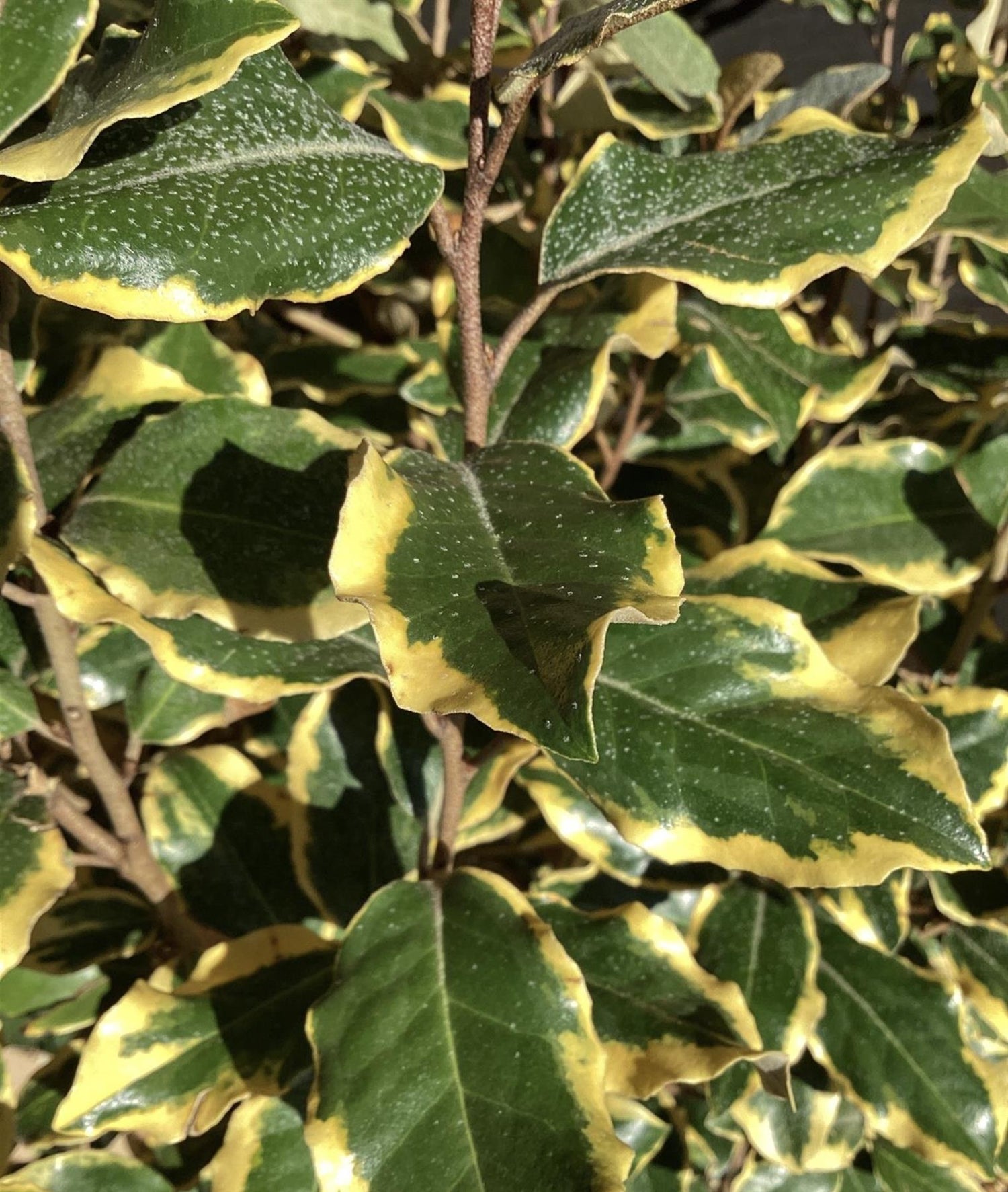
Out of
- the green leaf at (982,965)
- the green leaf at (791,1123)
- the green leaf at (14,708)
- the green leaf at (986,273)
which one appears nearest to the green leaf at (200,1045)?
the green leaf at (14,708)

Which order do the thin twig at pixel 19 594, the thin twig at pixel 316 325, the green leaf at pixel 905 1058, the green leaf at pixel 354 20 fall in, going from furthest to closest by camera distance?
the thin twig at pixel 316 325, the green leaf at pixel 354 20, the green leaf at pixel 905 1058, the thin twig at pixel 19 594

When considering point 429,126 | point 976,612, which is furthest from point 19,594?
point 976,612

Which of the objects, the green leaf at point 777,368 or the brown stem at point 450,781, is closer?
the brown stem at point 450,781

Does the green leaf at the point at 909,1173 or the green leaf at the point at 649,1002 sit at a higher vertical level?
the green leaf at the point at 649,1002

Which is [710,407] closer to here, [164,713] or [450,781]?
[450,781]

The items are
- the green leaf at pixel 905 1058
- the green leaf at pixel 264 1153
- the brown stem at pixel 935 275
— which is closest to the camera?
the green leaf at pixel 264 1153

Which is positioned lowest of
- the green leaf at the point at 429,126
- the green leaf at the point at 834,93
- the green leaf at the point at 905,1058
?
the green leaf at the point at 905,1058

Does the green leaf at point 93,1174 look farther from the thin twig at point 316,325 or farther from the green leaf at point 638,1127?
the thin twig at point 316,325
